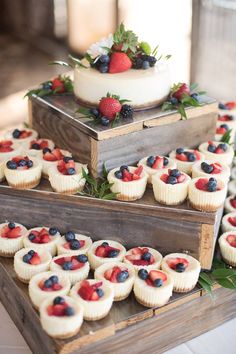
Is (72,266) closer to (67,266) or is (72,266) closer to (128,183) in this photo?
(67,266)

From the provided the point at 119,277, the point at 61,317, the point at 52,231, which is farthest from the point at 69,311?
the point at 52,231

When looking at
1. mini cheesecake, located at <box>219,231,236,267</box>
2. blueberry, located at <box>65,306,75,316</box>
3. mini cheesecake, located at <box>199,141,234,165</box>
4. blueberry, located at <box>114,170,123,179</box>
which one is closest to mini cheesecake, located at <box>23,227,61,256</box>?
blueberry, located at <box>114,170,123,179</box>

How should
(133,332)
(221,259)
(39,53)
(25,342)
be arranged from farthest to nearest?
(39,53) < (221,259) < (25,342) < (133,332)

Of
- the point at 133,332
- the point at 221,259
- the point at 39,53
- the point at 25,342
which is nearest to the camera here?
the point at 133,332

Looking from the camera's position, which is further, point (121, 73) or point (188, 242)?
point (121, 73)

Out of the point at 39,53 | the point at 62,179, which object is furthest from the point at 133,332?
the point at 39,53

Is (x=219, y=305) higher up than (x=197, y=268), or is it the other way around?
(x=197, y=268)

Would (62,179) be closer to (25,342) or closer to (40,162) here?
(40,162)
